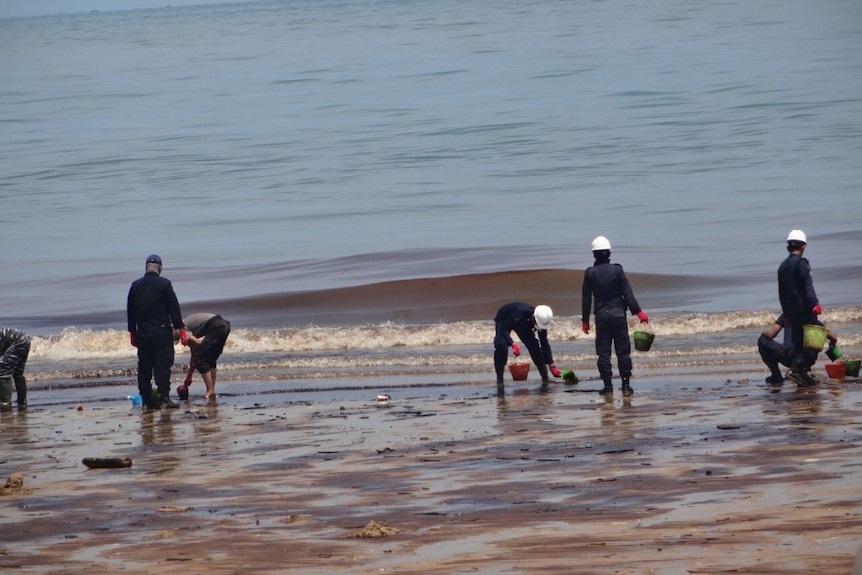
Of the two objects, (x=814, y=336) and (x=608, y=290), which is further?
(x=608, y=290)

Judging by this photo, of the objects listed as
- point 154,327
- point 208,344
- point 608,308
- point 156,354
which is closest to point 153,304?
point 154,327

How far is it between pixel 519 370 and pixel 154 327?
441cm

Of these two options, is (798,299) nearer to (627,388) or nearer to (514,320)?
(627,388)

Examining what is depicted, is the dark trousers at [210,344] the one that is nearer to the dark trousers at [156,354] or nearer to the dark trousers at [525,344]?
the dark trousers at [156,354]

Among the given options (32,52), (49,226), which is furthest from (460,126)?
(32,52)

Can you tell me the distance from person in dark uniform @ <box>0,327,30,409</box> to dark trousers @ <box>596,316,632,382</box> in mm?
6984

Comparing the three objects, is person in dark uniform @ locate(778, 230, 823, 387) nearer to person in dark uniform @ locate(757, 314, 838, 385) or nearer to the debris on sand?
person in dark uniform @ locate(757, 314, 838, 385)

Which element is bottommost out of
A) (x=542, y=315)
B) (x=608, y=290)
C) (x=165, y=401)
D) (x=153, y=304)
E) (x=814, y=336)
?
Answer: (x=165, y=401)

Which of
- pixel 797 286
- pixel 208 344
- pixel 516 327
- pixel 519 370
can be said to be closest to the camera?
pixel 797 286

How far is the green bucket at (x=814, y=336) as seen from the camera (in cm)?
1394

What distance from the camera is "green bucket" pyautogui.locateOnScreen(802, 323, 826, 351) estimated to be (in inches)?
549

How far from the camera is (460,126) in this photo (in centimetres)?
6394

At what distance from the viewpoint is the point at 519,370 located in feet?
54.6

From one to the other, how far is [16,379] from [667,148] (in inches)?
1589
